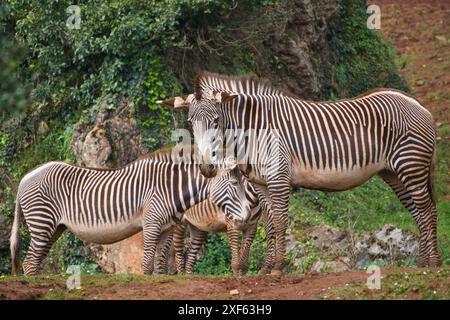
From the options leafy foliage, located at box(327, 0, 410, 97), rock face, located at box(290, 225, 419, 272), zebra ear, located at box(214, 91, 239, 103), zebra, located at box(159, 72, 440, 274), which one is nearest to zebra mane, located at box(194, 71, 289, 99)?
zebra, located at box(159, 72, 440, 274)

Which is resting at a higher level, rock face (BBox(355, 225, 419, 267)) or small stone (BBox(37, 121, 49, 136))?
small stone (BBox(37, 121, 49, 136))

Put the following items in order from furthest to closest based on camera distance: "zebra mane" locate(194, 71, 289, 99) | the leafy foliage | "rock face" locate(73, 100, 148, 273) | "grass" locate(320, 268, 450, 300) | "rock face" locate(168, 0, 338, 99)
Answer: the leafy foliage
"rock face" locate(168, 0, 338, 99)
"rock face" locate(73, 100, 148, 273)
"zebra mane" locate(194, 71, 289, 99)
"grass" locate(320, 268, 450, 300)

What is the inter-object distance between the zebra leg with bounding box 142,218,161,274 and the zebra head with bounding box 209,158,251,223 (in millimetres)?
1067

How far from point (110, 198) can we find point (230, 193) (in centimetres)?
176

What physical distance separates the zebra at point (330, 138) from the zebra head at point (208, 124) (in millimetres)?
13

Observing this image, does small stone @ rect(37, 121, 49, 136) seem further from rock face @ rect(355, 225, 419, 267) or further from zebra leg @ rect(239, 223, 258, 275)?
rock face @ rect(355, 225, 419, 267)

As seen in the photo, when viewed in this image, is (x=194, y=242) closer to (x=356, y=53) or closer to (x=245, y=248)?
(x=245, y=248)

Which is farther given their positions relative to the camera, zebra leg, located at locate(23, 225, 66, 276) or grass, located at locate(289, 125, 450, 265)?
grass, located at locate(289, 125, 450, 265)

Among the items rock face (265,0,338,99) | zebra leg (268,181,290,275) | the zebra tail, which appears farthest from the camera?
rock face (265,0,338,99)

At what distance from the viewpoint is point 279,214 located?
13320 mm

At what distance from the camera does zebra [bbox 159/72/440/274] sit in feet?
44.6

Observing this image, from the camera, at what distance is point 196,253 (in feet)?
54.7
